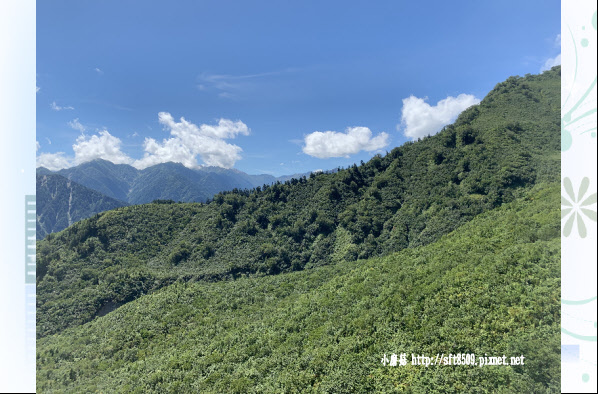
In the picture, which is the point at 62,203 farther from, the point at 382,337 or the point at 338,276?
the point at 382,337

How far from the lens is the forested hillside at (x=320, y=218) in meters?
29.0

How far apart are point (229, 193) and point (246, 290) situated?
1139 inches

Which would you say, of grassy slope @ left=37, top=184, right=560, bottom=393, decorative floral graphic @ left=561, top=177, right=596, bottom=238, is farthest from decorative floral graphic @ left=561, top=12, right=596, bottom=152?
grassy slope @ left=37, top=184, right=560, bottom=393

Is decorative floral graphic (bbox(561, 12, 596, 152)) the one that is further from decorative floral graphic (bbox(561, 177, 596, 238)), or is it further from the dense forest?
the dense forest

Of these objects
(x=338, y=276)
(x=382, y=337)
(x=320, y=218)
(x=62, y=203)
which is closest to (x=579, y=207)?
(x=382, y=337)

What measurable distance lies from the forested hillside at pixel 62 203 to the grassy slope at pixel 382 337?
7614 inches

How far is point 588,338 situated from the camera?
5.31 m

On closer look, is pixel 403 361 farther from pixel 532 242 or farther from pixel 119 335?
pixel 119 335

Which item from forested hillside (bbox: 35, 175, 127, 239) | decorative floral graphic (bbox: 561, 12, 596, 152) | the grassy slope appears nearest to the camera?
decorative floral graphic (bbox: 561, 12, 596, 152)

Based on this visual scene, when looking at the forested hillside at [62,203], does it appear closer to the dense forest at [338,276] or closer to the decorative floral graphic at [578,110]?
the dense forest at [338,276]

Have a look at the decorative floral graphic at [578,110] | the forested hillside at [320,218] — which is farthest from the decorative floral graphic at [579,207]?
the forested hillside at [320,218]

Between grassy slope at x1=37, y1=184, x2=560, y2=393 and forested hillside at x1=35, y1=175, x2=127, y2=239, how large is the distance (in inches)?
7614

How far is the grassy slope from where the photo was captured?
7.14 m

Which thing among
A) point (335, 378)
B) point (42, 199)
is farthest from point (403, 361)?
point (42, 199)
